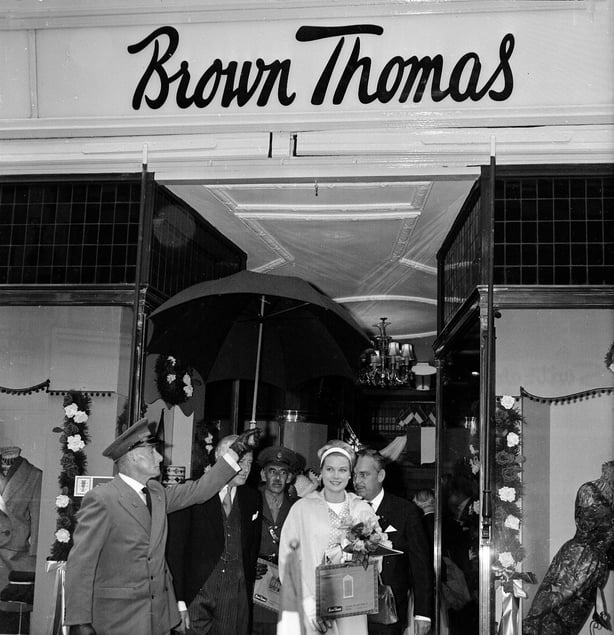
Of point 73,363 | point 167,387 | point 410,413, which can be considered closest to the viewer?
point 73,363

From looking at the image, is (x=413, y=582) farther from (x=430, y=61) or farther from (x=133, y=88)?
(x=133, y=88)

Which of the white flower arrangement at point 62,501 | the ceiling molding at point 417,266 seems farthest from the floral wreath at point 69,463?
the ceiling molding at point 417,266

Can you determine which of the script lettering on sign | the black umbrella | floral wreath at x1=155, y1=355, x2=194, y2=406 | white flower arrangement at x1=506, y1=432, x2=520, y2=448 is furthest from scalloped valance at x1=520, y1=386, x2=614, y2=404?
floral wreath at x1=155, y1=355, x2=194, y2=406

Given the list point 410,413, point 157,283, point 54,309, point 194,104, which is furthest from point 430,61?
point 410,413

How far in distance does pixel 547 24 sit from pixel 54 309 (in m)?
4.20

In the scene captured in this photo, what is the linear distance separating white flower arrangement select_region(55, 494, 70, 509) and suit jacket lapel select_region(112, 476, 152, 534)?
1.62 meters

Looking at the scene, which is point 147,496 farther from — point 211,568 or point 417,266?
point 417,266

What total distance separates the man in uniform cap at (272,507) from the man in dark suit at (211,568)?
31 cm

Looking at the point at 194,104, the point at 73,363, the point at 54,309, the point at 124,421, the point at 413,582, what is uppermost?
the point at 194,104

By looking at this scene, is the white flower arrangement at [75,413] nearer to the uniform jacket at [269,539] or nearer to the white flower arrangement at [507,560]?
the uniform jacket at [269,539]

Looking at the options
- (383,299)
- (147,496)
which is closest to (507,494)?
(147,496)

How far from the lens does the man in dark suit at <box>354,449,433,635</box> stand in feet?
19.3

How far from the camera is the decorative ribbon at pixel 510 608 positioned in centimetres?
598

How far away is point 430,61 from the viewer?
604cm
